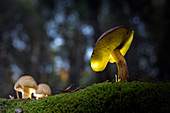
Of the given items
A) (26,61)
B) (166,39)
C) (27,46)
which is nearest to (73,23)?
(27,46)

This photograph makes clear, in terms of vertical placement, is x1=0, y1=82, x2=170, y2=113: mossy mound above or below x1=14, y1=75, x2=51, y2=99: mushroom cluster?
below

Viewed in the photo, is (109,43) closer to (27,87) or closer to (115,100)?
(115,100)

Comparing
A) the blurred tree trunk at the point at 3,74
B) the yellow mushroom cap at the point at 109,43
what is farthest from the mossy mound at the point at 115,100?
the blurred tree trunk at the point at 3,74

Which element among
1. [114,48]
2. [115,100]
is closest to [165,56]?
[114,48]

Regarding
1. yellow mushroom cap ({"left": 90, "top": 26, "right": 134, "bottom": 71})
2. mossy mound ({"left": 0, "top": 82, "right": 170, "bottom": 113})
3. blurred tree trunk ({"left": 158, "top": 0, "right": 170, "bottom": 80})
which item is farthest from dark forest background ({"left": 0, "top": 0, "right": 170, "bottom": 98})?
mossy mound ({"left": 0, "top": 82, "right": 170, "bottom": 113})

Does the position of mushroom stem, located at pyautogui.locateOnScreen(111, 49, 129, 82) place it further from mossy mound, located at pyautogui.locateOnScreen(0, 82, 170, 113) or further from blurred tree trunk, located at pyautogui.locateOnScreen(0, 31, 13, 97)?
blurred tree trunk, located at pyautogui.locateOnScreen(0, 31, 13, 97)

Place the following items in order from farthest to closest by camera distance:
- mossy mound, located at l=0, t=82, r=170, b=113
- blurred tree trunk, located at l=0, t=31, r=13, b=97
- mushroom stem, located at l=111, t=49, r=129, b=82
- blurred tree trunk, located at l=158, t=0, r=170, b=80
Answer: blurred tree trunk, located at l=0, t=31, r=13, b=97 < blurred tree trunk, located at l=158, t=0, r=170, b=80 < mushroom stem, located at l=111, t=49, r=129, b=82 < mossy mound, located at l=0, t=82, r=170, b=113

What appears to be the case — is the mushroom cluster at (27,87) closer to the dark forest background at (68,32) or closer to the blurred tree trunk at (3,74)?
the dark forest background at (68,32)
